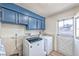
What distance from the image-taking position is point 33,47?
1.23 meters

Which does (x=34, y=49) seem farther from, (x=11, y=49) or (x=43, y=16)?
(x=43, y=16)

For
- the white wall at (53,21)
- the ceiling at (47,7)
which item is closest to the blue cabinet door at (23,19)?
the ceiling at (47,7)

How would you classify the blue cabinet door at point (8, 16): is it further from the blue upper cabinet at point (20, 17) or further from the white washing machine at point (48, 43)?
the white washing machine at point (48, 43)

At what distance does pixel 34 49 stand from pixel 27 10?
0.49 meters

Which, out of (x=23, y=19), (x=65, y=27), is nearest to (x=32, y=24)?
(x=23, y=19)

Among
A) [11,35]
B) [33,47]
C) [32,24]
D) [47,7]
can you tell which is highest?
[47,7]

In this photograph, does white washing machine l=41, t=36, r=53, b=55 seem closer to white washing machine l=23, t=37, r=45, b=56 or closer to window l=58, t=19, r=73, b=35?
white washing machine l=23, t=37, r=45, b=56

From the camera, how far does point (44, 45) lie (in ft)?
4.27

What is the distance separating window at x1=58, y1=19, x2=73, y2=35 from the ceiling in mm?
150

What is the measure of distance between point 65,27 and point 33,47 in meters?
0.47

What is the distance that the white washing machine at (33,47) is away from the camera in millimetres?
1196

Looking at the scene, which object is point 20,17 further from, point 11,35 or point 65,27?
point 65,27

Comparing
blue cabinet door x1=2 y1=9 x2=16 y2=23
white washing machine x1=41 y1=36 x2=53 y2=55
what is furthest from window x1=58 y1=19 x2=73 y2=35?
blue cabinet door x1=2 y1=9 x2=16 y2=23

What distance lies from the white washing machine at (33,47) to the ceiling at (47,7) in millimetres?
352
